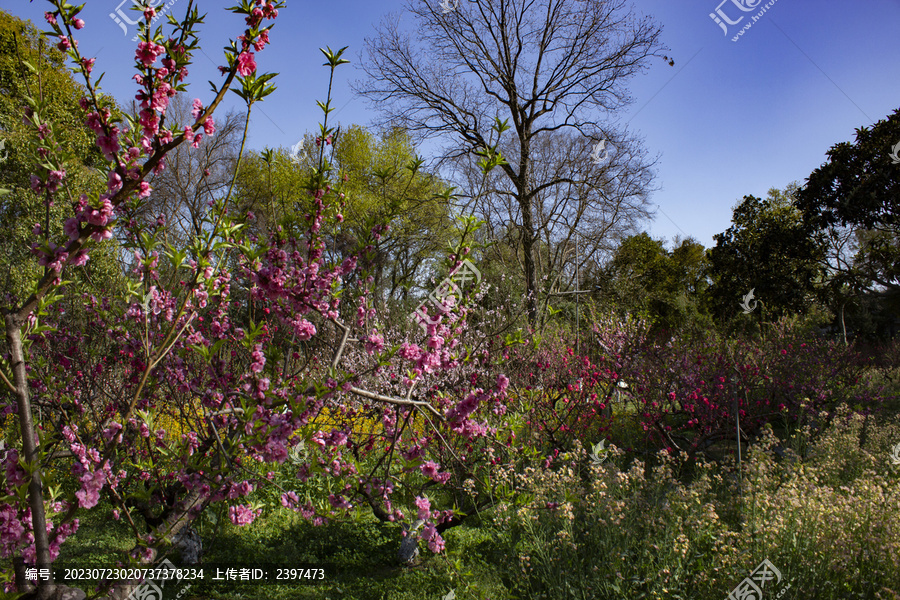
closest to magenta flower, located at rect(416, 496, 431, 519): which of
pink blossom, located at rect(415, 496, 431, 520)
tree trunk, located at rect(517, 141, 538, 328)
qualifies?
pink blossom, located at rect(415, 496, 431, 520)

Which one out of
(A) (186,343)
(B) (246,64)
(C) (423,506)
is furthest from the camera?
(A) (186,343)

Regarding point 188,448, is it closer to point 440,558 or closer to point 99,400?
point 440,558

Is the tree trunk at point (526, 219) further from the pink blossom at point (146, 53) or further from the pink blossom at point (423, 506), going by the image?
the pink blossom at point (146, 53)

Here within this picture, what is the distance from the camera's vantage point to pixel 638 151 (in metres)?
13.6

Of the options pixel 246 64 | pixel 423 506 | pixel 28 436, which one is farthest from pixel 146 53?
pixel 423 506

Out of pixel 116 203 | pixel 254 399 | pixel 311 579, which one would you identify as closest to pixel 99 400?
pixel 311 579

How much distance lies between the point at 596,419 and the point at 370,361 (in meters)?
2.84

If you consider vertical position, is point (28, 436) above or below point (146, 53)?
below

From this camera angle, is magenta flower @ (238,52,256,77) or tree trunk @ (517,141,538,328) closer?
magenta flower @ (238,52,256,77)

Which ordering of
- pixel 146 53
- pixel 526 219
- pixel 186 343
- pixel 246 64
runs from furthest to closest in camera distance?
pixel 526 219
pixel 186 343
pixel 246 64
pixel 146 53

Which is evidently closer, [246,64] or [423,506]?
[246,64]

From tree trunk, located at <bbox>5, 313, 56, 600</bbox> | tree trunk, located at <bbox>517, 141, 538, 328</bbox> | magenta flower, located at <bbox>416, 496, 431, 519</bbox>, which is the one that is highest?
tree trunk, located at <bbox>517, 141, 538, 328</bbox>

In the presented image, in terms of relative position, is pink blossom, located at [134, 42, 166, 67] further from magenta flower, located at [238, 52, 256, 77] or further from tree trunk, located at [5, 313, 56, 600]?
tree trunk, located at [5, 313, 56, 600]

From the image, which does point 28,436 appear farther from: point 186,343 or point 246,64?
point 246,64
